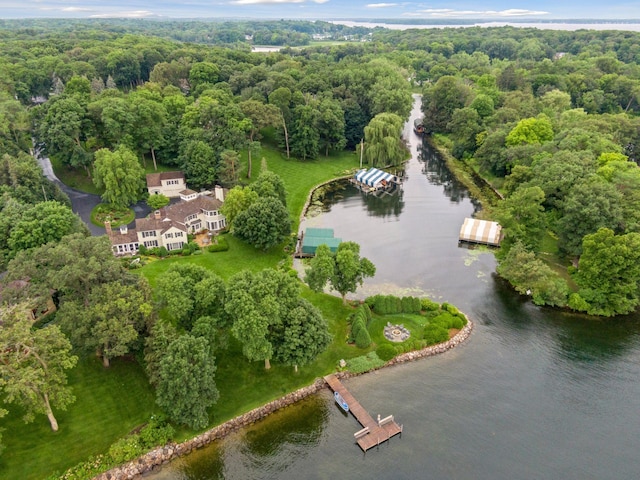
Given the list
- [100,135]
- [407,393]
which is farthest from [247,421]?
[100,135]

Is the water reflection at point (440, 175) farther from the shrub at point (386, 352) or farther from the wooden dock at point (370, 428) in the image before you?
the wooden dock at point (370, 428)

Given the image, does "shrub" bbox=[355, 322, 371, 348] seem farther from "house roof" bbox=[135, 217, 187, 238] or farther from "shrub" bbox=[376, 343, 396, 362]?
"house roof" bbox=[135, 217, 187, 238]

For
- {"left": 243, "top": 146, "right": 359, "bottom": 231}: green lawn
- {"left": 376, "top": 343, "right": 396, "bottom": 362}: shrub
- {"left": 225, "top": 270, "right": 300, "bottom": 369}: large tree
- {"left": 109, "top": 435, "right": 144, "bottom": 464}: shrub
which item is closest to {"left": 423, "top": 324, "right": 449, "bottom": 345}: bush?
{"left": 376, "top": 343, "right": 396, "bottom": 362}: shrub

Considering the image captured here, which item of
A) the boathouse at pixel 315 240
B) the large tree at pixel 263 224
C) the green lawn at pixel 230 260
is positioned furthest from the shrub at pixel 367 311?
the large tree at pixel 263 224

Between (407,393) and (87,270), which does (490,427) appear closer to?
(407,393)

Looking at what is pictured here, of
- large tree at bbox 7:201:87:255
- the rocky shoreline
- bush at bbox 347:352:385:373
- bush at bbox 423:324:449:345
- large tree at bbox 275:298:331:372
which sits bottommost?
the rocky shoreline

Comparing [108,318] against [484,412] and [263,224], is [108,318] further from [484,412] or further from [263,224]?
[484,412]
